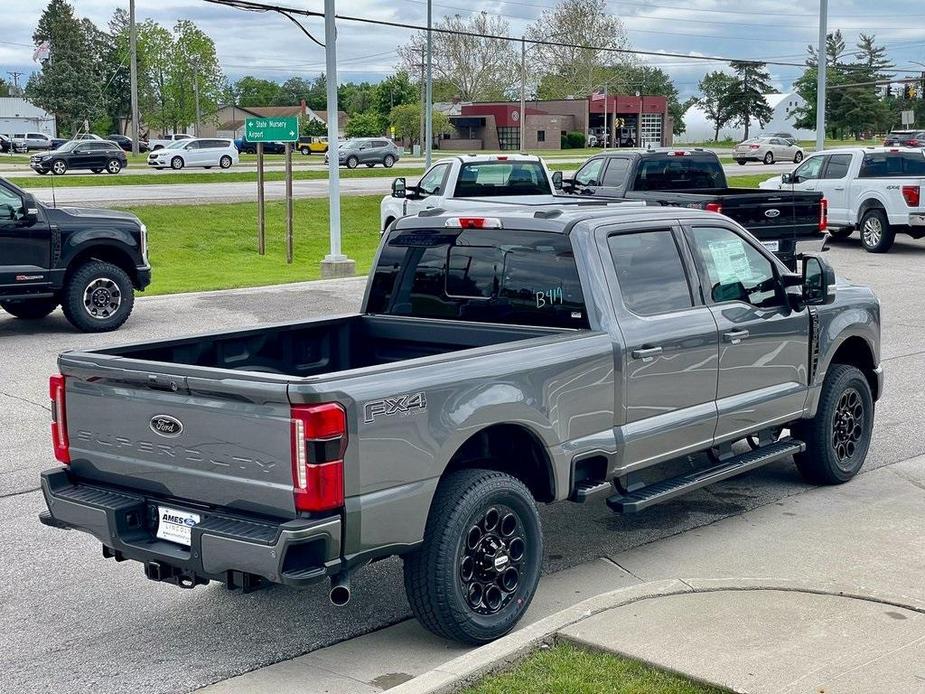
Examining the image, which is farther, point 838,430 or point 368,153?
point 368,153

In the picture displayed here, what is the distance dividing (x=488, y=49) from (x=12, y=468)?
352ft

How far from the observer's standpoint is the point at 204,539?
488cm

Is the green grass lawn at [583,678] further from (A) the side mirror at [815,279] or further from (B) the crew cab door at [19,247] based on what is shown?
(B) the crew cab door at [19,247]

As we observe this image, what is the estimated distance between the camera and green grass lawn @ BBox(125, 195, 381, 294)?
69.1 feet

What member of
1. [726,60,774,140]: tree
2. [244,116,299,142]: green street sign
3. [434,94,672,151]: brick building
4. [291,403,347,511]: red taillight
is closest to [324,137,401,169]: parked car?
[244,116,299,142]: green street sign

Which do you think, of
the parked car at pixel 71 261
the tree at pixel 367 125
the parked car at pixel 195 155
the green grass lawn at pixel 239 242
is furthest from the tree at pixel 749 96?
the parked car at pixel 71 261

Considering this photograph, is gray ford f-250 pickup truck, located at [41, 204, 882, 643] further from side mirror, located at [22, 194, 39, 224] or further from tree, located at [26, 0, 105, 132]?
tree, located at [26, 0, 105, 132]

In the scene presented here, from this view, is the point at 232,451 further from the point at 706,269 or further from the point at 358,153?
the point at 358,153

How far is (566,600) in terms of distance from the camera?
6059 millimetres

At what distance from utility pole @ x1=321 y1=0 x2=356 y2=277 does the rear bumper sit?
15139mm

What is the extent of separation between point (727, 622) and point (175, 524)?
7.95 ft

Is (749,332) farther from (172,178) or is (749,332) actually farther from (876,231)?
(172,178)

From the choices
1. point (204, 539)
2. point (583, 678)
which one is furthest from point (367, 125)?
point (583, 678)

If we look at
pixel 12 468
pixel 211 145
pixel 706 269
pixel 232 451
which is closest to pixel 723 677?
pixel 232 451
